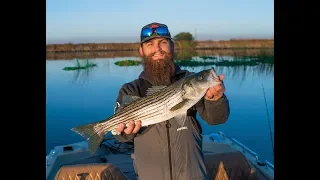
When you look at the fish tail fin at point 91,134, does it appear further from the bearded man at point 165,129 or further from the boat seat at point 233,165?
the boat seat at point 233,165

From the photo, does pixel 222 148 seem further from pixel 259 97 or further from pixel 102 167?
pixel 259 97

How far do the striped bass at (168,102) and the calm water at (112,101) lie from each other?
18.8 ft

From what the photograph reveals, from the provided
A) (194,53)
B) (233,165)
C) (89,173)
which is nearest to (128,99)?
(89,173)

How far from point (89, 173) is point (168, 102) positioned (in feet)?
6.73

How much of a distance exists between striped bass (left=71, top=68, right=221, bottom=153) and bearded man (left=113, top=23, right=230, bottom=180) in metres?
0.06

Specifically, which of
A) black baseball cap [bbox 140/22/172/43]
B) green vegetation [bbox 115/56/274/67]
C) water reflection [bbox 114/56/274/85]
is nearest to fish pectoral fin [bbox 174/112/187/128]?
black baseball cap [bbox 140/22/172/43]

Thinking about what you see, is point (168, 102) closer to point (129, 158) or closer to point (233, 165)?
point (233, 165)

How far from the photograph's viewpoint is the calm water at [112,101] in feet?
34.8

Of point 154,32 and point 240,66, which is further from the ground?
point 240,66

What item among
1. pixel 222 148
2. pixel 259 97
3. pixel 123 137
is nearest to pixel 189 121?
pixel 123 137

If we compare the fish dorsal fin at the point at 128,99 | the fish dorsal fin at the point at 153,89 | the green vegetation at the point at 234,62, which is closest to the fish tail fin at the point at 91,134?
the fish dorsal fin at the point at 128,99

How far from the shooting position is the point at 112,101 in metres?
15.0
